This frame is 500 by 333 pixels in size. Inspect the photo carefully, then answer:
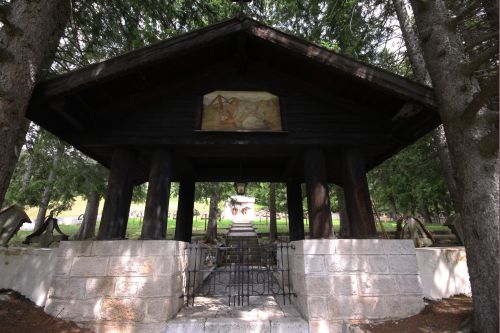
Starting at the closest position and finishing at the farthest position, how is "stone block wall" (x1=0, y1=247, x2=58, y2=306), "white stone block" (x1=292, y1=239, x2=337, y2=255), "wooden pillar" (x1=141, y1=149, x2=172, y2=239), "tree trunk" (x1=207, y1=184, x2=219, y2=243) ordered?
1. "white stone block" (x1=292, y1=239, x2=337, y2=255)
2. "wooden pillar" (x1=141, y1=149, x2=172, y2=239)
3. "stone block wall" (x1=0, y1=247, x2=58, y2=306)
4. "tree trunk" (x1=207, y1=184, x2=219, y2=243)

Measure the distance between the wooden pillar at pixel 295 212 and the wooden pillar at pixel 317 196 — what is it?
2511 mm

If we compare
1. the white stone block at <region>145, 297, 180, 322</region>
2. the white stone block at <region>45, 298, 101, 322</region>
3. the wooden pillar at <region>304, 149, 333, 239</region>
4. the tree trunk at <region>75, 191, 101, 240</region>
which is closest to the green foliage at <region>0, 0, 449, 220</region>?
the tree trunk at <region>75, 191, 101, 240</region>

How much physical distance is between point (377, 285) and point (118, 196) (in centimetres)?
522

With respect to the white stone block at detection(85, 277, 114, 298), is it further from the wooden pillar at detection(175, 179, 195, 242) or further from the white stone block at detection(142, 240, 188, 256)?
the wooden pillar at detection(175, 179, 195, 242)

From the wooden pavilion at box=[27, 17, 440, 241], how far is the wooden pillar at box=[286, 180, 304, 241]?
2181 millimetres

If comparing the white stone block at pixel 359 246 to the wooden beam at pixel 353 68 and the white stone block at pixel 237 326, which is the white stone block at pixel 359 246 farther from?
the wooden beam at pixel 353 68

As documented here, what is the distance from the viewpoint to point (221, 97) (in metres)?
5.95

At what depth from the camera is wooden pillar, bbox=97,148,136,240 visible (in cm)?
513

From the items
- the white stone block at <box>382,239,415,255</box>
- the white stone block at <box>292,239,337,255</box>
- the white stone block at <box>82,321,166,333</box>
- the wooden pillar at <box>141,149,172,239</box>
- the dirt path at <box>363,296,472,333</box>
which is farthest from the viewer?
the wooden pillar at <box>141,149,172,239</box>

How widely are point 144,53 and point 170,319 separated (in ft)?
16.1

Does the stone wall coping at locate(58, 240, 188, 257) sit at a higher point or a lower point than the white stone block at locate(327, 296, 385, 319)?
higher

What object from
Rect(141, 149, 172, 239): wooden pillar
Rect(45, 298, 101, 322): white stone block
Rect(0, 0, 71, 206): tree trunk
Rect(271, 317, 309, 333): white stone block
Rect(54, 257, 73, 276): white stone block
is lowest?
Rect(271, 317, 309, 333): white stone block

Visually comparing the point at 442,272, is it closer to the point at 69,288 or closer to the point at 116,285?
the point at 116,285

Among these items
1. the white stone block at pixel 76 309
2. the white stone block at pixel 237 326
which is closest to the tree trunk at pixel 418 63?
the white stone block at pixel 237 326
